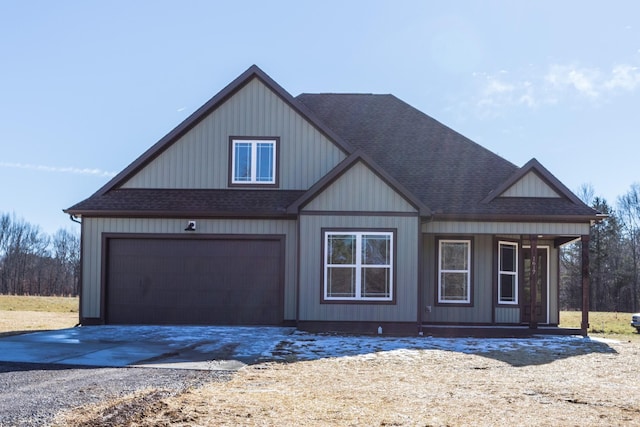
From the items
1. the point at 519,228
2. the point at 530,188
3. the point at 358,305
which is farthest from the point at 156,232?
the point at 530,188

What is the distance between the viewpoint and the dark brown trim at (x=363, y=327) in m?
15.3

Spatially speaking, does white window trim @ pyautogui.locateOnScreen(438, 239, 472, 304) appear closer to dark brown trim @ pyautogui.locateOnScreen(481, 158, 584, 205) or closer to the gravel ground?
dark brown trim @ pyautogui.locateOnScreen(481, 158, 584, 205)

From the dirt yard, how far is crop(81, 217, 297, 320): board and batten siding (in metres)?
5.22

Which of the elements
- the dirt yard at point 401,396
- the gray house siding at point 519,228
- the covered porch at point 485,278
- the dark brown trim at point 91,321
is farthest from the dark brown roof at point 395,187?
the dirt yard at point 401,396

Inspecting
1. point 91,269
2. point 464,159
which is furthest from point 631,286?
point 91,269

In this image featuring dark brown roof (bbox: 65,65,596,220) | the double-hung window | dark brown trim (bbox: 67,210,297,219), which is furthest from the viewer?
the double-hung window

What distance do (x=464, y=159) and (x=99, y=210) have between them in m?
10.3

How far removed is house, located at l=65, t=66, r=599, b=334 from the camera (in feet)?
50.8

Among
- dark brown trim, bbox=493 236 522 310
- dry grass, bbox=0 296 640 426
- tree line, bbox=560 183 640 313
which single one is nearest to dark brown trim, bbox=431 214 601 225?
dark brown trim, bbox=493 236 522 310

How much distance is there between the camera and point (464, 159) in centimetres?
1898

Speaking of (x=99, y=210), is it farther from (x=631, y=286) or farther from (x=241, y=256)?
(x=631, y=286)

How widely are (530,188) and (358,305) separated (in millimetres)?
5568

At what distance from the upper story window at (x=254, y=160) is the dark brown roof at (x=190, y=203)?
0.38 metres

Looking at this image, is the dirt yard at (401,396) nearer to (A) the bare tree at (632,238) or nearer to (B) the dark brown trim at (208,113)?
(B) the dark brown trim at (208,113)
